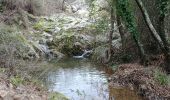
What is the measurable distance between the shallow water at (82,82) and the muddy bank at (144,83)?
0.39 metres

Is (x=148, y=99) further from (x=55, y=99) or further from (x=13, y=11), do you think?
(x=13, y=11)

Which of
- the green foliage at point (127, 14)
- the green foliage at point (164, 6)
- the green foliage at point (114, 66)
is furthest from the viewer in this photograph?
the green foliage at point (114, 66)

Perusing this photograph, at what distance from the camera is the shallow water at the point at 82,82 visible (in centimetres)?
1470

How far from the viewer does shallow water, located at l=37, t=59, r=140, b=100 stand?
1470 cm

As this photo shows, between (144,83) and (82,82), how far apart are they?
3.56 m

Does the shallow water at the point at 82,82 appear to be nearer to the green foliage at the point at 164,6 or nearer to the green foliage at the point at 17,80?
the green foliage at the point at 17,80

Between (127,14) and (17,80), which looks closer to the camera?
(17,80)

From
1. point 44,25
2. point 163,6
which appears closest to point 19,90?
point 163,6

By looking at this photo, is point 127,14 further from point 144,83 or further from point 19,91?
point 19,91

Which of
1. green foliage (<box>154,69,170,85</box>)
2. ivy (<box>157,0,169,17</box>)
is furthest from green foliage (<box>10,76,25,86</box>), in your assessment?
ivy (<box>157,0,169,17</box>)

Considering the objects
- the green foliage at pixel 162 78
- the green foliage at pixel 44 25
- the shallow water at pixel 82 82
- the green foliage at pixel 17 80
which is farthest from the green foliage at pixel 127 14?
the green foliage at pixel 44 25

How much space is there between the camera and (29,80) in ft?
46.2

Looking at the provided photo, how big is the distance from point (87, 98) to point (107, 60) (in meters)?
9.25

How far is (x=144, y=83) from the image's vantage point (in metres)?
15.0
